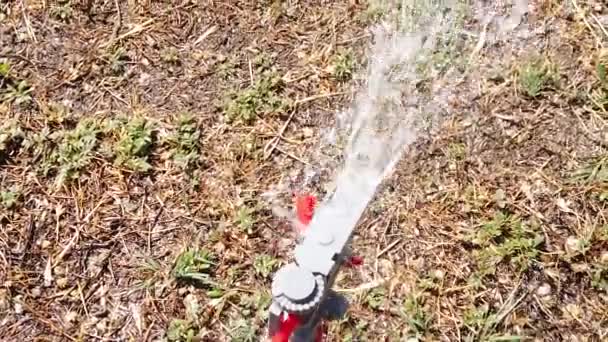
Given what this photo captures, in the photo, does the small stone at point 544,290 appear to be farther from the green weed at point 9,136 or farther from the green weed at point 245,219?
the green weed at point 9,136

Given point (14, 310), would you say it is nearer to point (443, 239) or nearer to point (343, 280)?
point (343, 280)

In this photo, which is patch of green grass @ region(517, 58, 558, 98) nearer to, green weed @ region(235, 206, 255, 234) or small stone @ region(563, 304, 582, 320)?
small stone @ region(563, 304, 582, 320)

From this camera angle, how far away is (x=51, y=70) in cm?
297

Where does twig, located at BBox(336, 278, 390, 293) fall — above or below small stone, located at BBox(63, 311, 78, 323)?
above

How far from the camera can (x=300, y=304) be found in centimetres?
179

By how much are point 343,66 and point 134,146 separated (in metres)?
0.83

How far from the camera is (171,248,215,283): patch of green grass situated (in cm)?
252

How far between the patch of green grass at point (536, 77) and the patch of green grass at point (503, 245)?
56cm

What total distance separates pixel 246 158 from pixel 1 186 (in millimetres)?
844

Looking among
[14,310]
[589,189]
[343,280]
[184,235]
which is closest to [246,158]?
[184,235]

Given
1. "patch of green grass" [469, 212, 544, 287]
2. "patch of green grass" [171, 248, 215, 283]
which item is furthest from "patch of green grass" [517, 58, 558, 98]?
"patch of green grass" [171, 248, 215, 283]

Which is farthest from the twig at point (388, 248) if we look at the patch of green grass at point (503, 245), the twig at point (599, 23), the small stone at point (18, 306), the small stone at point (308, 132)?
the twig at point (599, 23)

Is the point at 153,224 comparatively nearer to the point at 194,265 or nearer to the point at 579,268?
the point at 194,265

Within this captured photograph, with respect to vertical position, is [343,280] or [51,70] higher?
[51,70]
